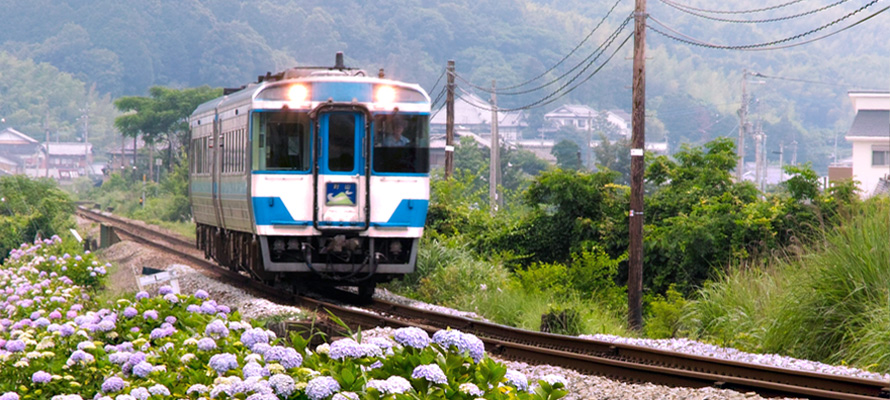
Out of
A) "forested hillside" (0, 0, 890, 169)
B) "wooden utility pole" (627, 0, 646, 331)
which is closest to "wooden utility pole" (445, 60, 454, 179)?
"wooden utility pole" (627, 0, 646, 331)

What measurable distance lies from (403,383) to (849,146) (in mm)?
147784

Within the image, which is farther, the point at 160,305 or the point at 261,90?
the point at 261,90

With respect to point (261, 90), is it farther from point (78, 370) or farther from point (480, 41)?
point (480, 41)

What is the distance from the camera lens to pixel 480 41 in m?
168

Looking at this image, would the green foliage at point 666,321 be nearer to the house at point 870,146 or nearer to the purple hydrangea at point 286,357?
the purple hydrangea at point 286,357

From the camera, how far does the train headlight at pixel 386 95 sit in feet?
49.4

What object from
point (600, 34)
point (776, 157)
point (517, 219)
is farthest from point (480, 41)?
point (517, 219)

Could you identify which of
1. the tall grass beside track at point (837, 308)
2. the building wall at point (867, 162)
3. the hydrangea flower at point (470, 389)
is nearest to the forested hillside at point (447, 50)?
the building wall at point (867, 162)

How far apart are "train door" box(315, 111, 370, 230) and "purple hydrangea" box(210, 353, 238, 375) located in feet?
30.1

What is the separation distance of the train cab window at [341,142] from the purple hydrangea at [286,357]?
974 centimetres

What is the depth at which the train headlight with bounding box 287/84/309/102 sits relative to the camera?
49.1ft

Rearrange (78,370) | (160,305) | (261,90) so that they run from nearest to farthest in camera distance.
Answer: (78,370) → (160,305) → (261,90)

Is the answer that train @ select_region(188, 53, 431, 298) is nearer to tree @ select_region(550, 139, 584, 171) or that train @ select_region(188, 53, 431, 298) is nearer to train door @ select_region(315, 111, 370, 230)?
train door @ select_region(315, 111, 370, 230)

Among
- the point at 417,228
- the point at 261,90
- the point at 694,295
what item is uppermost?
the point at 261,90
